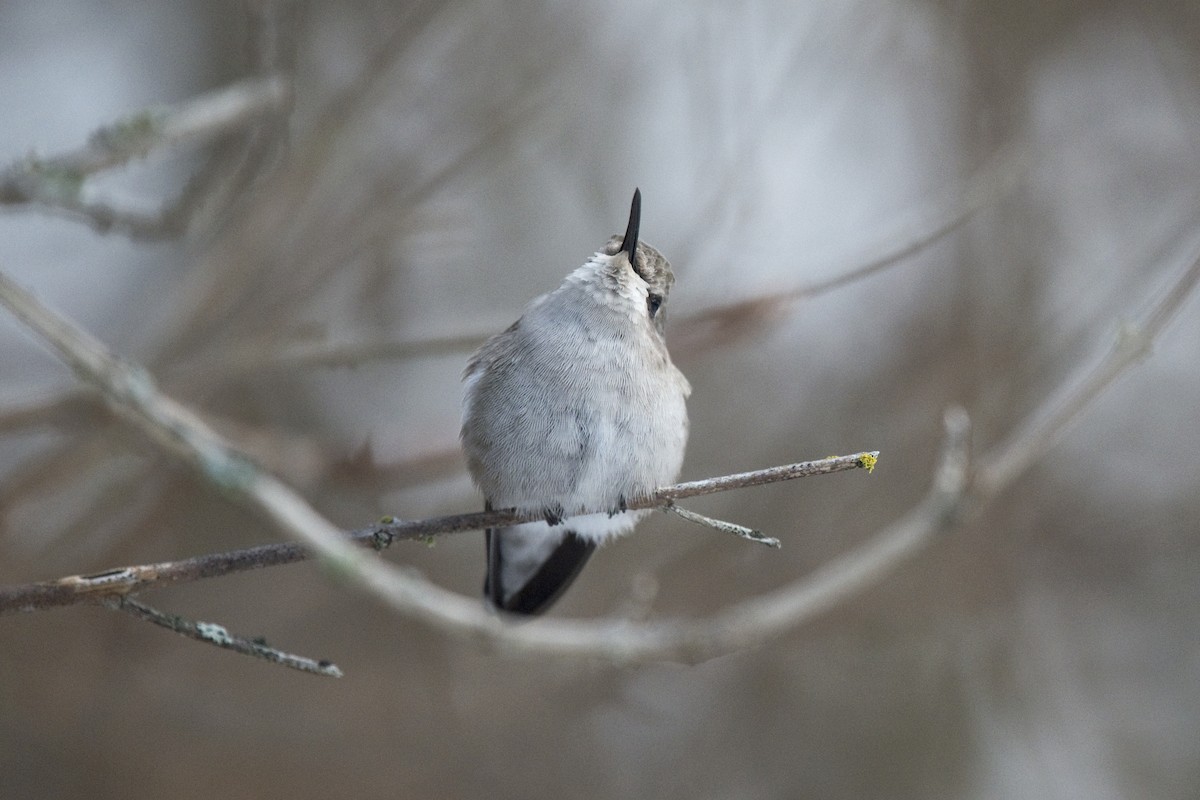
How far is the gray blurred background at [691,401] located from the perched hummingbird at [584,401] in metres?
0.40

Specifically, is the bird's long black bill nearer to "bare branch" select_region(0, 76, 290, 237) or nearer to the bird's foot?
the bird's foot

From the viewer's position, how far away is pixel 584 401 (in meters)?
2.85

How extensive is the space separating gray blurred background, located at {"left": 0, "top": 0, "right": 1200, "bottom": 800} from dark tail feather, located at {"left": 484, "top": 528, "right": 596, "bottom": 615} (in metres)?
0.37

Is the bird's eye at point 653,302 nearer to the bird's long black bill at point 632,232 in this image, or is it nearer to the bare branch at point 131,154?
the bird's long black bill at point 632,232

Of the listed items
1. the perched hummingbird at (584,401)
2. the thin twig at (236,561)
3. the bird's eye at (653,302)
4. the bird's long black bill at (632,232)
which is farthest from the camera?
the bird's eye at (653,302)

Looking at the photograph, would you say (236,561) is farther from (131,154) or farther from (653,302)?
(653,302)

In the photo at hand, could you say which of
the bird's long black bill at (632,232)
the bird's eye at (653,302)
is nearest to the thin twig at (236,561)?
the bird's long black bill at (632,232)

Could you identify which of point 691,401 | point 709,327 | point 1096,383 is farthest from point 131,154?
point 691,401

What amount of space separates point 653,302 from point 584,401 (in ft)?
1.61

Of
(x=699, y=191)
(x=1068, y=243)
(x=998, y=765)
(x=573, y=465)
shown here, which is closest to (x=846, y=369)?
(x=1068, y=243)

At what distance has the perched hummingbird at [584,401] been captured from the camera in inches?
112

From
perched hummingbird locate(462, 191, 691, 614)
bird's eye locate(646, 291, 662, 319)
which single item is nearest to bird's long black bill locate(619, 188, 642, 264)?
perched hummingbird locate(462, 191, 691, 614)

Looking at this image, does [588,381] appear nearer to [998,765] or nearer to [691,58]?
[691,58]

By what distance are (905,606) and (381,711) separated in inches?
116
